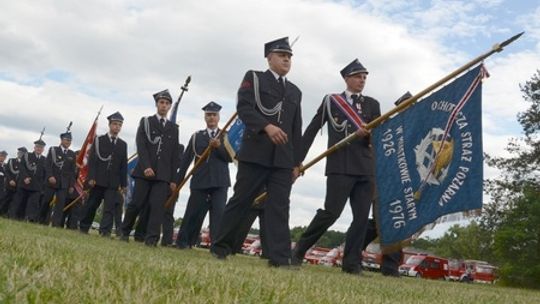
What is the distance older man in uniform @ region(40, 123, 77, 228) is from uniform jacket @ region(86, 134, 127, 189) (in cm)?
322

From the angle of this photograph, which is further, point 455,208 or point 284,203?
point 455,208

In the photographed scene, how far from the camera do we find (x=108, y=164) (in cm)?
1295

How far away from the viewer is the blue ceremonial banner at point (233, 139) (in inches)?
449

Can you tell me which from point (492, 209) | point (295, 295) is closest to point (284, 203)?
point (295, 295)

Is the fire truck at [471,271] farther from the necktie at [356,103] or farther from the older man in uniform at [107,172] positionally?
the necktie at [356,103]

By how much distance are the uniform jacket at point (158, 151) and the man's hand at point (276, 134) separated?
13.0 feet

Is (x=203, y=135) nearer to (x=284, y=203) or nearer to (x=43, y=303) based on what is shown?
(x=284, y=203)

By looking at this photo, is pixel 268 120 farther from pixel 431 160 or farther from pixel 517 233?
pixel 517 233

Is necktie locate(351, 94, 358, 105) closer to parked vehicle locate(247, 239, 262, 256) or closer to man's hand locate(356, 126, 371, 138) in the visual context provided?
man's hand locate(356, 126, 371, 138)

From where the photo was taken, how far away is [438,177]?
7527mm

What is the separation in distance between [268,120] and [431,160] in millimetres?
2005

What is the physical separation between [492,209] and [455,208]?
37452 mm

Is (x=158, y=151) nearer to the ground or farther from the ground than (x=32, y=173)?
nearer to the ground

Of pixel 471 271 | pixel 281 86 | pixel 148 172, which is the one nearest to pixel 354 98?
pixel 281 86
